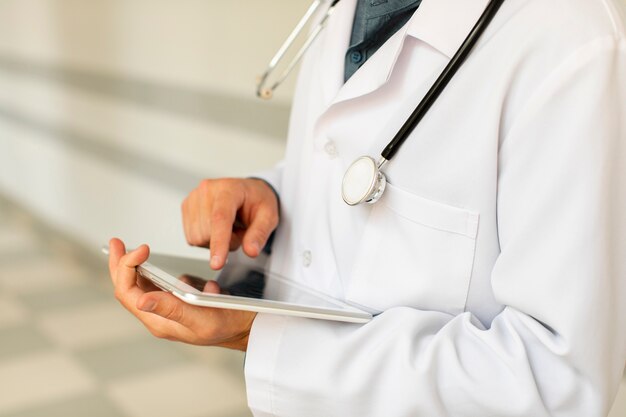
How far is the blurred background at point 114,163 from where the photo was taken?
2.34 meters

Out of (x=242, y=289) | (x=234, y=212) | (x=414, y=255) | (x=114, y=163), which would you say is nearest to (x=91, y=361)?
(x=114, y=163)

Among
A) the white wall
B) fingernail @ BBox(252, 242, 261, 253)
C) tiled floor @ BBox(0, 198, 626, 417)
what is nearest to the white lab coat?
fingernail @ BBox(252, 242, 261, 253)

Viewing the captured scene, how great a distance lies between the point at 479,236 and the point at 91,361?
2123 millimetres

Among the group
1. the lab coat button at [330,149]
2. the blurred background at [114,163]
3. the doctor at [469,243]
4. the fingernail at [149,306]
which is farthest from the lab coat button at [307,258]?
the blurred background at [114,163]

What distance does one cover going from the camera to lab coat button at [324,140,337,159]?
0.91 meters

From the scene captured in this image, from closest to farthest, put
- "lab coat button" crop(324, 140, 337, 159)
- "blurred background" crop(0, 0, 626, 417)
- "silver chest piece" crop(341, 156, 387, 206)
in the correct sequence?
"silver chest piece" crop(341, 156, 387, 206) < "lab coat button" crop(324, 140, 337, 159) < "blurred background" crop(0, 0, 626, 417)

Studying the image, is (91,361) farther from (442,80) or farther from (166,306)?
(442,80)

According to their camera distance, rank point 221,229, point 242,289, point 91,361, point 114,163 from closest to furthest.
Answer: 1. point 242,289
2. point 221,229
3. point 91,361
4. point 114,163

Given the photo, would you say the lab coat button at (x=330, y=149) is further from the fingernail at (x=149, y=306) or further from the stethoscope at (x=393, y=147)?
the fingernail at (x=149, y=306)

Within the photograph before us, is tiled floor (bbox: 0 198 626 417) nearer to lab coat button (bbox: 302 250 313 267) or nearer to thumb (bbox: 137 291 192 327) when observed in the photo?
lab coat button (bbox: 302 250 313 267)

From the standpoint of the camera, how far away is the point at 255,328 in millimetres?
833

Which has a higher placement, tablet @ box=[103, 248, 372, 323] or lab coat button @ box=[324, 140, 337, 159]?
lab coat button @ box=[324, 140, 337, 159]

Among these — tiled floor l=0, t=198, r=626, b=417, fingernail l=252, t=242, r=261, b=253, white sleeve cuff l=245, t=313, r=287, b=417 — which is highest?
fingernail l=252, t=242, r=261, b=253

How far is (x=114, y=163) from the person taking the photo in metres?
3.20
